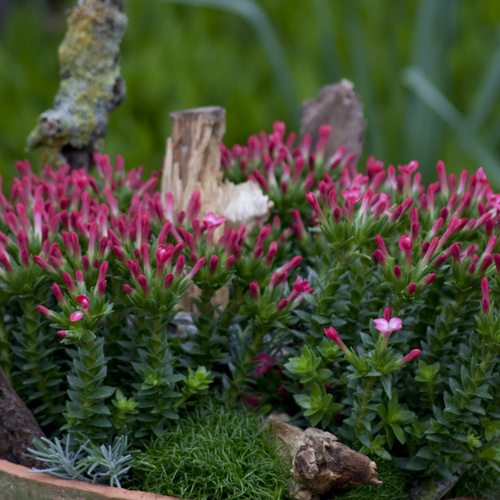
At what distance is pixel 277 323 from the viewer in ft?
5.40

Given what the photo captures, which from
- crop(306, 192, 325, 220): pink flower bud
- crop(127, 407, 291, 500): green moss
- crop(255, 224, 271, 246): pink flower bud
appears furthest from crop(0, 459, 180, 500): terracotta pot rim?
crop(306, 192, 325, 220): pink flower bud

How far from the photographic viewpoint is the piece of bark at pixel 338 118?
2.55 m

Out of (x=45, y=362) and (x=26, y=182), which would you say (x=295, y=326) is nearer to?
(x=45, y=362)

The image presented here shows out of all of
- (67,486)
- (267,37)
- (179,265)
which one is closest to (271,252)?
(179,265)

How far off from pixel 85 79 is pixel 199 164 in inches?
23.5

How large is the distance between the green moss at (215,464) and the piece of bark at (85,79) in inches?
44.3

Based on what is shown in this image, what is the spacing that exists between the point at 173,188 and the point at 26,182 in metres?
0.42

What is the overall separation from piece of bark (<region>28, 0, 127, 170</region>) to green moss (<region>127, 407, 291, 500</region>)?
1.13 m

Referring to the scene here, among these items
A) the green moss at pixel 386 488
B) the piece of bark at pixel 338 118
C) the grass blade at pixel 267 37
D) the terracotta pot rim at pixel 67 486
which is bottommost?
the green moss at pixel 386 488

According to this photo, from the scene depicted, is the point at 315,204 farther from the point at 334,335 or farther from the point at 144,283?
the point at 144,283

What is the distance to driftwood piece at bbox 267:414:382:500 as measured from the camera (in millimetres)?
1463

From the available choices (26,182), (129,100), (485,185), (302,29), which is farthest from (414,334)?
(302,29)

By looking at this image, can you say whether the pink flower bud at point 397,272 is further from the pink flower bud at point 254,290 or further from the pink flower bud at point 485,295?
the pink flower bud at point 254,290

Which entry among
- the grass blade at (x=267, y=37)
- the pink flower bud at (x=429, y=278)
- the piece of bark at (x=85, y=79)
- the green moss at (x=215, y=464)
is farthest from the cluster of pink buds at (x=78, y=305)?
the grass blade at (x=267, y=37)
